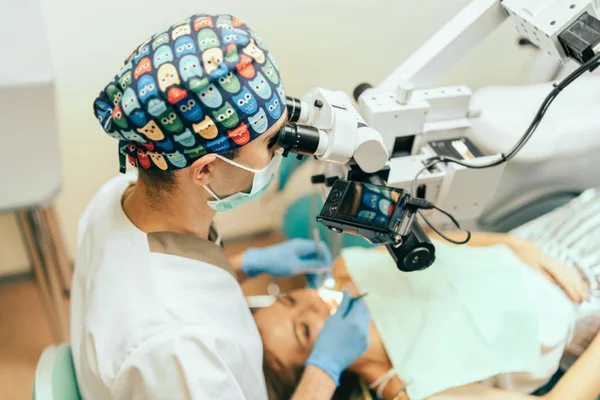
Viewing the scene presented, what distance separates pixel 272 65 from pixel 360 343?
684mm

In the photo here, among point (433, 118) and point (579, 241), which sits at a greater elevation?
point (433, 118)

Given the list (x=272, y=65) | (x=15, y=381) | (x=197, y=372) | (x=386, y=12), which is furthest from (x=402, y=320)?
(x=15, y=381)

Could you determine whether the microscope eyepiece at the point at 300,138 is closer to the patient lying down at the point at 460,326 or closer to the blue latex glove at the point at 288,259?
the patient lying down at the point at 460,326

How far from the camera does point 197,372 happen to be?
873 millimetres

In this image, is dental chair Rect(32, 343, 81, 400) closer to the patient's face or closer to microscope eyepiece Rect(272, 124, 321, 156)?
the patient's face

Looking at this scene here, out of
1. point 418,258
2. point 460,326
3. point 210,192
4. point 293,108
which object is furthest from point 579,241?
point 210,192

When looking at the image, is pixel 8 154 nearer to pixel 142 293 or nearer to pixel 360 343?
pixel 142 293

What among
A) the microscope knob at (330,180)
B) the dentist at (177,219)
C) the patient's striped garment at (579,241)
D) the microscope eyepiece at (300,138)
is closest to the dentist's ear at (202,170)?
the dentist at (177,219)

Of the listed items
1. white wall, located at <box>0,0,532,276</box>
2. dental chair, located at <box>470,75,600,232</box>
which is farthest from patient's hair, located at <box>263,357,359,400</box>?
white wall, located at <box>0,0,532,276</box>

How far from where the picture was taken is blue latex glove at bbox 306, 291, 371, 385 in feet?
3.90

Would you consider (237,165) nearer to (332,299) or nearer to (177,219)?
(177,219)

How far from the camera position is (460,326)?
1260 millimetres

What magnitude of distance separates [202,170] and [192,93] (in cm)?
18

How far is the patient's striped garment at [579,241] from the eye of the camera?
52.9 inches
